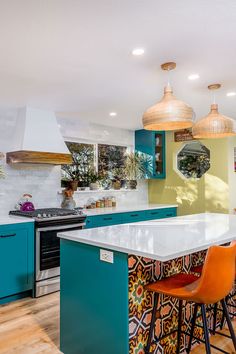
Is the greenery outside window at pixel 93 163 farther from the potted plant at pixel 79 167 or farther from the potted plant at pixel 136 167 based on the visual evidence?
the potted plant at pixel 136 167

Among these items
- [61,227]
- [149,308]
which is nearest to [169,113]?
[149,308]

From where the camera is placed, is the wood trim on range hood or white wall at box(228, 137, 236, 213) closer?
the wood trim on range hood

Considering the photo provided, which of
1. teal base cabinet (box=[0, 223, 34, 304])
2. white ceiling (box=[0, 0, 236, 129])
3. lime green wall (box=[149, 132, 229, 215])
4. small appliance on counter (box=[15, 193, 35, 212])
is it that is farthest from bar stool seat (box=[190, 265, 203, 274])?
lime green wall (box=[149, 132, 229, 215])

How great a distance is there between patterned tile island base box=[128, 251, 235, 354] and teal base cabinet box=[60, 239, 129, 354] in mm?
67

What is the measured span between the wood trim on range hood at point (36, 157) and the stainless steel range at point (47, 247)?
0.69 metres

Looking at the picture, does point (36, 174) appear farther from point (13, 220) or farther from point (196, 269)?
point (196, 269)

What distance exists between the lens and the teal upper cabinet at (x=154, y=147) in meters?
5.73

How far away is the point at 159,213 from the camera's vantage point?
210 inches

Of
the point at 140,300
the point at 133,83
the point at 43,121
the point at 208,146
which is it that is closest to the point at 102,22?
the point at 133,83

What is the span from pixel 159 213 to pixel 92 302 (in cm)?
332

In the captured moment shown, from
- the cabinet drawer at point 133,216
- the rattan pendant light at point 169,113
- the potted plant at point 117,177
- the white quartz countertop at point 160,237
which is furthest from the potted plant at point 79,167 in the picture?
the rattan pendant light at point 169,113

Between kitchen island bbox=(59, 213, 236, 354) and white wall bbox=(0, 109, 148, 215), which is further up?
white wall bbox=(0, 109, 148, 215)

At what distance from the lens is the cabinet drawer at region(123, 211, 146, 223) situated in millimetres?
4781

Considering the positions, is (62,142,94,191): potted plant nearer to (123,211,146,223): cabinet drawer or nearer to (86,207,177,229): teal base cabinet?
(86,207,177,229): teal base cabinet
